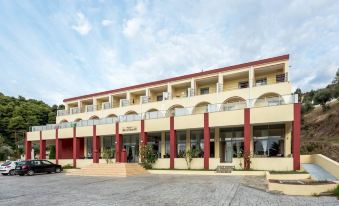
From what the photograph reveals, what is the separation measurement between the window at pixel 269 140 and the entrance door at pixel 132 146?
562 inches

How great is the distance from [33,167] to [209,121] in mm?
17345

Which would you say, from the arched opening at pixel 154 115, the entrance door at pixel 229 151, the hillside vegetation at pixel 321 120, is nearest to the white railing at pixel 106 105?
the arched opening at pixel 154 115

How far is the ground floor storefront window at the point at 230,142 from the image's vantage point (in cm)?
2744

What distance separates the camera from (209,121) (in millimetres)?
25797

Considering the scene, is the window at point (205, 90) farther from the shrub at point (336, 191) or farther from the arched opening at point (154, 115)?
the shrub at point (336, 191)

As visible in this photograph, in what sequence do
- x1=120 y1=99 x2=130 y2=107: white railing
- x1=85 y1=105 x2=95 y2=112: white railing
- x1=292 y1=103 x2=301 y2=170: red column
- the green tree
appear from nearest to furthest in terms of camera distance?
x1=292 y1=103 x2=301 y2=170: red column, x1=120 y1=99 x2=130 y2=107: white railing, x1=85 y1=105 x2=95 y2=112: white railing, the green tree

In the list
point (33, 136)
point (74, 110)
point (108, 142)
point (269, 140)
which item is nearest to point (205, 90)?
point (269, 140)

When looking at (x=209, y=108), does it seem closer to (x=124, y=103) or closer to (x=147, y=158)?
(x=147, y=158)

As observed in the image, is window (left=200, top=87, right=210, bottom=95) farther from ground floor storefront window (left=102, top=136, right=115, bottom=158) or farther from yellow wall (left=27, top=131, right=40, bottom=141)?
yellow wall (left=27, top=131, right=40, bottom=141)

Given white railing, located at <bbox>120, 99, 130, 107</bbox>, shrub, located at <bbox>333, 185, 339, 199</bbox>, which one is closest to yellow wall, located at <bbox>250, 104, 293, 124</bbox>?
shrub, located at <bbox>333, 185, 339, 199</bbox>

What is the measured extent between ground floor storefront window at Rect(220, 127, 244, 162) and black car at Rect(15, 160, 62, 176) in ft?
56.4

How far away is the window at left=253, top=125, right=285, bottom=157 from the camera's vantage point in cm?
2584

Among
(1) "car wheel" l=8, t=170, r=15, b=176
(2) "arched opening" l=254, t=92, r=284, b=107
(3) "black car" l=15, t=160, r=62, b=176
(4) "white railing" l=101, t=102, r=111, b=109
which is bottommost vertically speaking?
(1) "car wheel" l=8, t=170, r=15, b=176

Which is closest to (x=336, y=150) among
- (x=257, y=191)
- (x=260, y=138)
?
(x=260, y=138)
